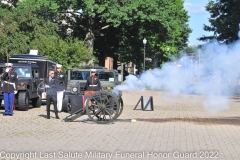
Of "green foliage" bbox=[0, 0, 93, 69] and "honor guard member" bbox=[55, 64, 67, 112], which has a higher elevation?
"green foliage" bbox=[0, 0, 93, 69]

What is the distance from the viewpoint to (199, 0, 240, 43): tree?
151ft

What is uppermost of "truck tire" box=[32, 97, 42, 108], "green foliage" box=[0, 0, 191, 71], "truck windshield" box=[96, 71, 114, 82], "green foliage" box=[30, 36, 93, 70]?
"green foliage" box=[0, 0, 191, 71]

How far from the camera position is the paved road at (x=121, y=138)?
10.6 metres

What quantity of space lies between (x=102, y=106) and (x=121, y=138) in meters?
3.15

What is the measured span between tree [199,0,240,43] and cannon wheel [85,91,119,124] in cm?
2993

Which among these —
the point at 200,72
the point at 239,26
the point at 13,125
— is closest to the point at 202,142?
the point at 13,125

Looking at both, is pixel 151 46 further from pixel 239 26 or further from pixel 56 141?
pixel 56 141

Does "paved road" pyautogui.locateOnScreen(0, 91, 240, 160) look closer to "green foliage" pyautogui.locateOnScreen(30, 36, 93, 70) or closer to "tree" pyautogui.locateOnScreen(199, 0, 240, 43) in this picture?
"green foliage" pyautogui.locateOnScreen(30, 36, 93, 70)

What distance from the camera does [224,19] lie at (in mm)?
47094

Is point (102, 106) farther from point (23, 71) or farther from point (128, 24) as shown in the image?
point (128, 24)

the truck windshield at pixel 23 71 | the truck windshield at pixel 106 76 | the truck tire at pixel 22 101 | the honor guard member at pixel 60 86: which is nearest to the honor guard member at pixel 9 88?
the honor guard member at pixel 60 86

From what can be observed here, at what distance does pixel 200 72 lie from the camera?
2616 centimetres

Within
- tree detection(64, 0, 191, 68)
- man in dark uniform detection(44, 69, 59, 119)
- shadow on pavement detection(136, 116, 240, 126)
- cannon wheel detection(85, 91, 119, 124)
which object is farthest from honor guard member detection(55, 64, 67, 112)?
tree detection(64, 0, 191, 68)

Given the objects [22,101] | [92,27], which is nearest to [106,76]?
[22,101]
